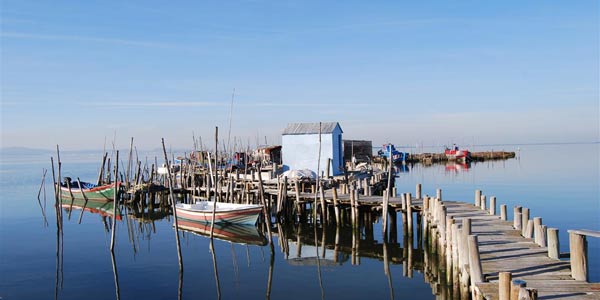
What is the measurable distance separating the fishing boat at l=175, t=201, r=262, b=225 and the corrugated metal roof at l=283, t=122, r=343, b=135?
11.5m

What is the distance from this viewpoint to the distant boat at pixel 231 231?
83.9 feet

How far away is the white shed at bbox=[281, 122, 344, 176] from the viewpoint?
37.2 meters

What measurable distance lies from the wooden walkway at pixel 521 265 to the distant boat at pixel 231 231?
10.8 metres

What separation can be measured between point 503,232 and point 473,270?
628 cm

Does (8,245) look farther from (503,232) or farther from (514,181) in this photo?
(514,181)

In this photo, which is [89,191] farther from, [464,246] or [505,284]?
[505,284]

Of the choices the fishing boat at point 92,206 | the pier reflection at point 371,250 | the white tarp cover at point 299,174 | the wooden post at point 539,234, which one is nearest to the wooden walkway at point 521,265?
the wooden post at point 539,234

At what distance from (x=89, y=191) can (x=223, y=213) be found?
64.3 feet

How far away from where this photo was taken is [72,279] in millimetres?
19328

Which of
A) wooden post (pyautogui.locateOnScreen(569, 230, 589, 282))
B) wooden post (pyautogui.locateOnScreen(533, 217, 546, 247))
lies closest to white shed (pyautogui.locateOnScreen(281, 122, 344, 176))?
wooden post (pyautogui.locateOnScreen(533, 217, 546, 247))

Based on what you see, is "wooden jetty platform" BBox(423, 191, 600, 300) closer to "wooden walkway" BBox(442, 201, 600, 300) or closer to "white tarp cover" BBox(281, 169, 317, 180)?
"wooden walkway" BBox(442, 201, 600, 300)

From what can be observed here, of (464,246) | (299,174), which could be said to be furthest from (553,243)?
(299,174)

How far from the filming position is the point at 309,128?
125 ft

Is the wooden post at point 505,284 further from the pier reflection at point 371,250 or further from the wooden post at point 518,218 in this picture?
the wooden post at point 518,218
